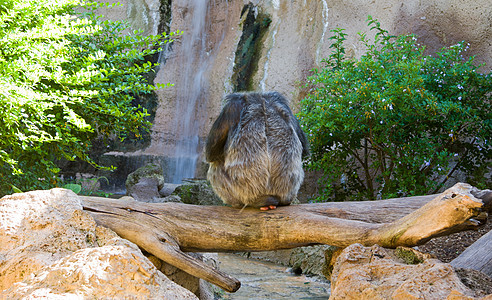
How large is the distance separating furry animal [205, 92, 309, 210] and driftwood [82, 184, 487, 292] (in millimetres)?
168

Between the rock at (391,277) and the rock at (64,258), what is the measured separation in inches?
39.1

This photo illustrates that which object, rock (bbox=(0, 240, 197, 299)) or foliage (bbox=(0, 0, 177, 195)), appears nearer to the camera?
rock (bbox=(0, 240, 197, 299))

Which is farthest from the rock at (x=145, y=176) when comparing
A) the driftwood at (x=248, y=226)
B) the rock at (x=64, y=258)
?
the rock at (x=64, y=258)

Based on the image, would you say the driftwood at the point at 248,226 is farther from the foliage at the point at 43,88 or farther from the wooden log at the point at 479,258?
the foliage at the point at 43,88

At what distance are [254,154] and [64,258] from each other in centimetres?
176

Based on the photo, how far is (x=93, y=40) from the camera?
5.66m

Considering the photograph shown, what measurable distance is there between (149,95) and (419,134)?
23.9 feet

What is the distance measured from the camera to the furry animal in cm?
378

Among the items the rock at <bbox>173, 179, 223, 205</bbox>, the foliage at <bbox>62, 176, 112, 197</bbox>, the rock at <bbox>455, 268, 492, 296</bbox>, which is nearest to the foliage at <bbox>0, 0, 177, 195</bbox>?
the foliage at <bbox>62, 176, 112, 197</bbox>

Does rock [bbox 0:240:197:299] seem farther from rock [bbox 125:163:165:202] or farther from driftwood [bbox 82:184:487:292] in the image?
rock [bbox 125:163:165:202]

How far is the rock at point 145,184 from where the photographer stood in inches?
310

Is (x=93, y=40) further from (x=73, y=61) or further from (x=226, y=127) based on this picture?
(x=226, y=127)

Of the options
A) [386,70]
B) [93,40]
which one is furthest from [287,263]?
[93,40]

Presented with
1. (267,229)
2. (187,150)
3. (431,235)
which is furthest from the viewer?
(187,150)
